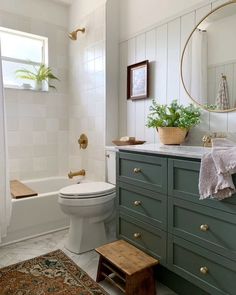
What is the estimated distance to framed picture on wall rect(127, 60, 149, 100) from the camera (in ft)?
7.36

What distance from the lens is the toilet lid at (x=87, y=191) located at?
6.55 feet

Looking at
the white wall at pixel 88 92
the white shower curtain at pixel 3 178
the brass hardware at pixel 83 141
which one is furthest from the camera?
the brass hardware at pixel 83 141

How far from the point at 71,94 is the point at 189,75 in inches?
67.4

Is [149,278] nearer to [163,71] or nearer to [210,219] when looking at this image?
[210,219]

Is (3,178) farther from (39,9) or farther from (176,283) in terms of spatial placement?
(39,9)

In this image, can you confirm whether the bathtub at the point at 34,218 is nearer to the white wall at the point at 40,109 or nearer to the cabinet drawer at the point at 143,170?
the white wall at the point at 40,109

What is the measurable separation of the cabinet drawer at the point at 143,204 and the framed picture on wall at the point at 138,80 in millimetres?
942

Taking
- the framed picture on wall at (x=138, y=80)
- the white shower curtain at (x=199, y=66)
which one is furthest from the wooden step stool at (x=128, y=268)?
the framed picture on wall at (x=138, y=80)

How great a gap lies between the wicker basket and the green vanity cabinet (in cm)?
31

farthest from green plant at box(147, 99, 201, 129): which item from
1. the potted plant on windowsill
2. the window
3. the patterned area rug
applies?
the window

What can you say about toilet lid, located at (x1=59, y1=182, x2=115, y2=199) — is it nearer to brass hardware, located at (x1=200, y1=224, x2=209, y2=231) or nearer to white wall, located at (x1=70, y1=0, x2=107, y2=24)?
brass hardware, located at (x1=200, y1=224, x2=209, y2=231)

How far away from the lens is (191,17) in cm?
185

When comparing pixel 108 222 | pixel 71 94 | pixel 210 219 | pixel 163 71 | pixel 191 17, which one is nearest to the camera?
pixel 210 219

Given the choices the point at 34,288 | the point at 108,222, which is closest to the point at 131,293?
the point at 34,288
